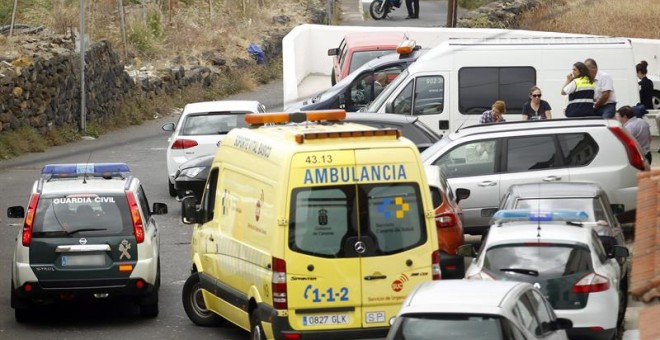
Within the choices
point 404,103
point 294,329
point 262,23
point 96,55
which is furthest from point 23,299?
point 262,23

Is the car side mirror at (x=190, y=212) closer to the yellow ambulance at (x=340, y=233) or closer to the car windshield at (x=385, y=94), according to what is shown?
the yellow ambulance at (x=340, y=233)

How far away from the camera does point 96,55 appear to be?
114ft

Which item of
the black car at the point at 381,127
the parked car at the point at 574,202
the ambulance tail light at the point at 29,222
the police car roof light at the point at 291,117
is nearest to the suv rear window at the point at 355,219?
the police car roof light at the point at 291,117

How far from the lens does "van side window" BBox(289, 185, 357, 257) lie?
1238 centimetres

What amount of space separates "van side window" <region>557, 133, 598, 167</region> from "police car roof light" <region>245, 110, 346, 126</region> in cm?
475

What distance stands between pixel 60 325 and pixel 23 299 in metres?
0.64

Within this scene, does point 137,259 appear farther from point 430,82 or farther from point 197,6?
point 197,6

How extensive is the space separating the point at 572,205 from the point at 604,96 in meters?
6.12

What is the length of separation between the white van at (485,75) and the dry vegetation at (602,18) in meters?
14.8

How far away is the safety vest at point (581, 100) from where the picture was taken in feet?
68.8

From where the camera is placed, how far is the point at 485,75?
22.1 m

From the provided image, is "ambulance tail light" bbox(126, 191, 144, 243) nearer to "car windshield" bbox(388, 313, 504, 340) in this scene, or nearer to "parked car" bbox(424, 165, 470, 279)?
"parked car" bbox(424, 165, 470, 279)

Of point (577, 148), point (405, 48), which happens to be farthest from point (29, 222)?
point (405, 48)

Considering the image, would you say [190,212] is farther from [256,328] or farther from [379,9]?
[379,9]
